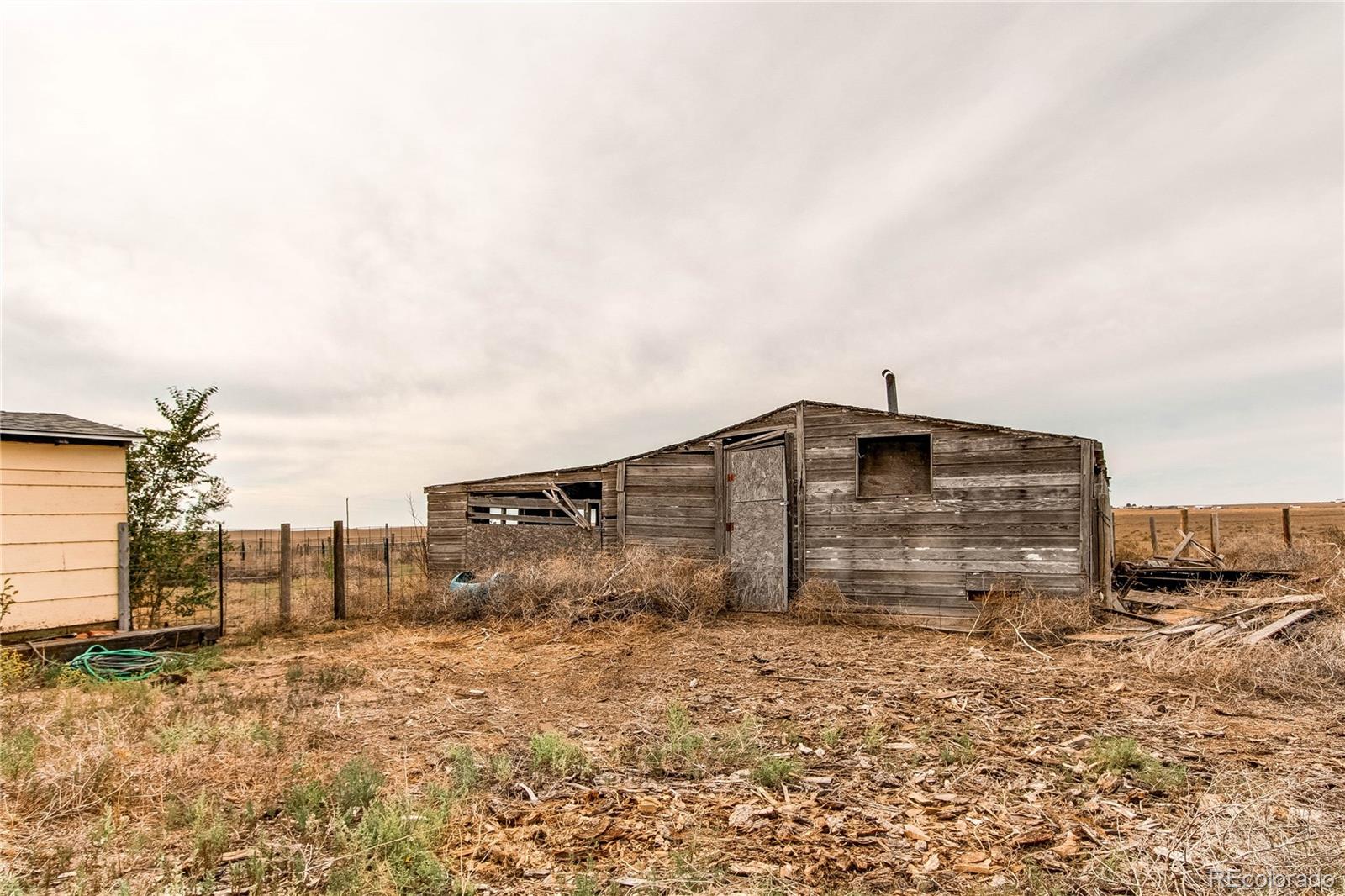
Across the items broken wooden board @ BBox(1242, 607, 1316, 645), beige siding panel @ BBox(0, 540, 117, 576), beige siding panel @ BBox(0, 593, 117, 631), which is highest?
beige siding panel @ BBox(0, 540, 117, 576)

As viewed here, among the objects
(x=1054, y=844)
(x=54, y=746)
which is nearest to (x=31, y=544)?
(x=54, y=746)

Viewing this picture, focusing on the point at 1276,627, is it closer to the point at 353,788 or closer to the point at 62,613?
the point at 353,788

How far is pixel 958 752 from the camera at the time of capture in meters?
4.78

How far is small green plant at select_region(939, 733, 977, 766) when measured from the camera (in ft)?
15.2

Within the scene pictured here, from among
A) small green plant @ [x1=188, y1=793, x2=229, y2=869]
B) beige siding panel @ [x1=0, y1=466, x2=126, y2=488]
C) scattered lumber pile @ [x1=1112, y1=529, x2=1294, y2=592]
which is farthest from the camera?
scattered lumber pile @ [x1=1112, y1=529, x2=1294, y2=592]

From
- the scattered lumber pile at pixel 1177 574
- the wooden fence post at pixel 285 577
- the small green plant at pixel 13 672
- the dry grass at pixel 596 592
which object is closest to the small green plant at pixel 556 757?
the small green plant at pixel 13 672

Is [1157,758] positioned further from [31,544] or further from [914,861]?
[31,544]

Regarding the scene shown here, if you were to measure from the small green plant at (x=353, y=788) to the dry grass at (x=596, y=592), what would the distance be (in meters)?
6.60

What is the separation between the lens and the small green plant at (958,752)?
15.2 ft

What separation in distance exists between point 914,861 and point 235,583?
22.8 m

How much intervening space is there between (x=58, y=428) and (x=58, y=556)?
1616 mm

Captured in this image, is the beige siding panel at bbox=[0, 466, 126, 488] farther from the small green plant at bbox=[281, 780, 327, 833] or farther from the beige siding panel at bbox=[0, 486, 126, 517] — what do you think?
the small green plant at bbox=[281, 780, 327, 833]

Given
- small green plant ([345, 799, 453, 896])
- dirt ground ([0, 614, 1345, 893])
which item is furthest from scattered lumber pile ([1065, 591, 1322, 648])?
small green plant ([345, 799, 453, 896])

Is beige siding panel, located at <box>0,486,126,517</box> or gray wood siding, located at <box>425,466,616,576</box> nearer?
beige siding panel, located at <box>0,486,126,517</box>
